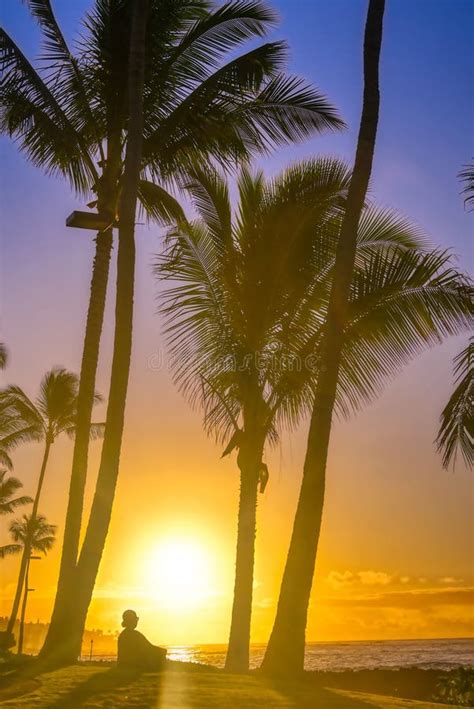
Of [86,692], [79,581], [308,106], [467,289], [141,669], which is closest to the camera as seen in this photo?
[86,692]

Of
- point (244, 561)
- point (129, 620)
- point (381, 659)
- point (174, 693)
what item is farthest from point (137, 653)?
point (381, 659)

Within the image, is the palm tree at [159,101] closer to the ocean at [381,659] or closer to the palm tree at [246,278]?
the palm tree at [246,278]

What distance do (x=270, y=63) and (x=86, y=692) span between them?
442 inches

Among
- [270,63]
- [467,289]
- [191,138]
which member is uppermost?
[270,63]

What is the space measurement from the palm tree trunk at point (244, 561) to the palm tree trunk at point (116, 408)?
2.66m

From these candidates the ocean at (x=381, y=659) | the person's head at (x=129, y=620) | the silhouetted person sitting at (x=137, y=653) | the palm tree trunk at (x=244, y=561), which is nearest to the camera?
the silhouetted person sitting at (x=137, y=653)

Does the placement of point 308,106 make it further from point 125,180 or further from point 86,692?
point 86,692

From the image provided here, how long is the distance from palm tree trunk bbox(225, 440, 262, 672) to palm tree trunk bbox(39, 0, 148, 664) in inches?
105

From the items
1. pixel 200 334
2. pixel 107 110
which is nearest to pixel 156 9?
pixel 107 110

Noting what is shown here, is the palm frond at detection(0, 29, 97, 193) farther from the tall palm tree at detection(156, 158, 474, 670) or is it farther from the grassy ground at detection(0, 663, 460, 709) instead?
the grassy ground at detection(0, 663, 460, 709)

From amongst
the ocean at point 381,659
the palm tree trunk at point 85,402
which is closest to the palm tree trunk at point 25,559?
the ocean at point 381,659

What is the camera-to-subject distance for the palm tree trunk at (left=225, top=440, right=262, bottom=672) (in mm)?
12773

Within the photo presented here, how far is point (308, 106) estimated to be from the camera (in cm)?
1459

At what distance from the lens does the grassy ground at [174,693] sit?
6543 millimetres
